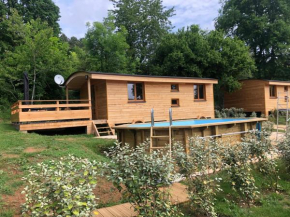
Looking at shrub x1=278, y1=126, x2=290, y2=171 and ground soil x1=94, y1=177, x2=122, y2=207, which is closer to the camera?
ground soil x1=94, y1=177, x2=122, y2=207

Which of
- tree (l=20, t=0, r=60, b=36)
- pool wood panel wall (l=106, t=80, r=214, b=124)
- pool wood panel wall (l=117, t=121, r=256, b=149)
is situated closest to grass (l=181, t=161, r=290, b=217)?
pool wood panel wall (l=117, t=121, r=256, b=149)

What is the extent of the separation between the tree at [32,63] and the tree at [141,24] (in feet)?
36.4

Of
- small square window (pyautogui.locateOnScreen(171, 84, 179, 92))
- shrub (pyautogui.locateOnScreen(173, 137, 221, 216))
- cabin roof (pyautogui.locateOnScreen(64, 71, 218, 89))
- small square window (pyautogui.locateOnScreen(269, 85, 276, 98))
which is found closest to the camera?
shrub (pyautogui.locateOnScreen(173, 137, 221, 216))

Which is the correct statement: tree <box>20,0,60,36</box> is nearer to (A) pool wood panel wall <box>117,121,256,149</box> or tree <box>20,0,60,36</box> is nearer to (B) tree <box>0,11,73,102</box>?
(B) tree <box>0,11,73,102</box>

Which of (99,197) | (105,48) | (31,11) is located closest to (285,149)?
(99,197)

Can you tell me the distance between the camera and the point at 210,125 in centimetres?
671

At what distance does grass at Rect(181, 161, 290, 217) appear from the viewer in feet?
11.6

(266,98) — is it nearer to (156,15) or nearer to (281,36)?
(281,36)

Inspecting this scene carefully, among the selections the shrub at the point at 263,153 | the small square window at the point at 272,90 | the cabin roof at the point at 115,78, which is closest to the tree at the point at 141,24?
the cabin roof at the point at 115,78

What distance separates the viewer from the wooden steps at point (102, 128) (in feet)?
35.5

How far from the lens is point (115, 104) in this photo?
11.8 metres

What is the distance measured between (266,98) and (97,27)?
1632 cm

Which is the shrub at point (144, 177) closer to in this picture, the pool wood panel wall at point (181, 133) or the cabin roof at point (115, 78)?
the pool wood panel wall at point (181, 133)

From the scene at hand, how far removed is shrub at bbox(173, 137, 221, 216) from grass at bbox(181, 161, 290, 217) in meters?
0.35
